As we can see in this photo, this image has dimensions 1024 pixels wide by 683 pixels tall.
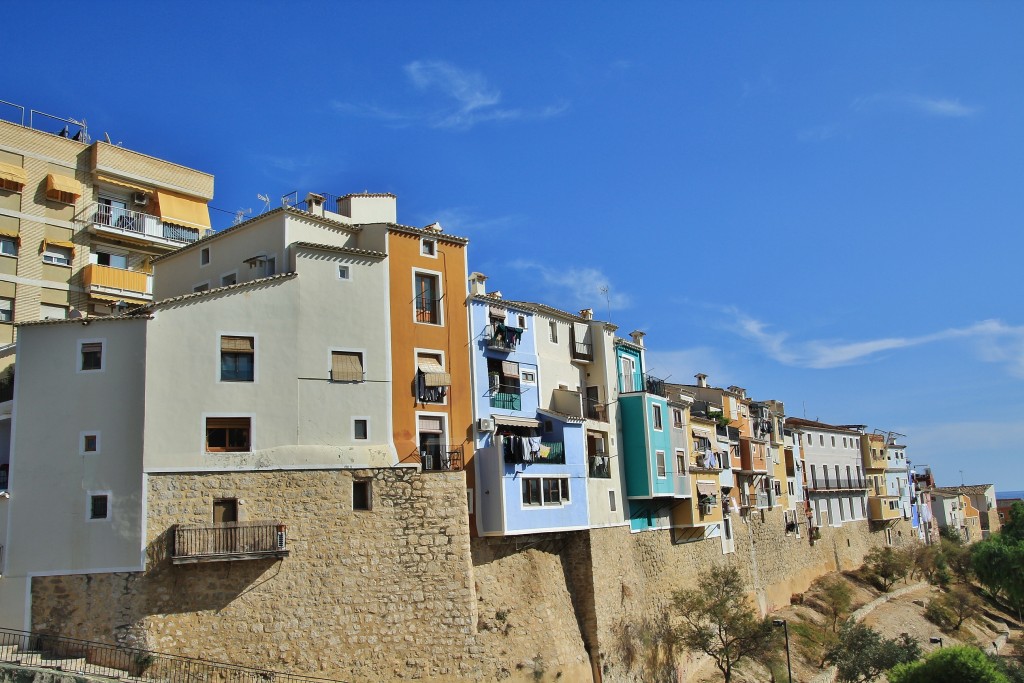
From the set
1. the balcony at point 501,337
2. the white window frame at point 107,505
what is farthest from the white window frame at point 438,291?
the white window frame at point 107,505

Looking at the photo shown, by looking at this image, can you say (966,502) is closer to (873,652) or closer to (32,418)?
(873,652)

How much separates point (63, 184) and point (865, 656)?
43.3 metres

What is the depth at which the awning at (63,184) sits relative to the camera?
130ft

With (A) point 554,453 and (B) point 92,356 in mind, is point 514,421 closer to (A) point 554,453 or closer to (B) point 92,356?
(A) point 554,453

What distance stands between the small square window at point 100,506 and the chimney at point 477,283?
14882 millimetres

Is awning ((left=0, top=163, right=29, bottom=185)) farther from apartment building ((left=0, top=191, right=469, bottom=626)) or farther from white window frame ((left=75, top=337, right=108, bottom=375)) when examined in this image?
white window frame ((left=75, top=337, right=108, bottom=375))

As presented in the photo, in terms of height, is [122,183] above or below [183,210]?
above

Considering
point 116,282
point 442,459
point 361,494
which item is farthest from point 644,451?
point 116,282

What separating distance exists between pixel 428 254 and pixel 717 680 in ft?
77.2

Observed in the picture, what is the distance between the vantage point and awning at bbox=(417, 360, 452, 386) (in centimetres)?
3128

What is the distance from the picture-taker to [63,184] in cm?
3984

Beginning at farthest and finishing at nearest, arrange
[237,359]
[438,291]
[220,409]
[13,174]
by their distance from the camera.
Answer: [13,174]
[438,291]
[237,359]
[220,409]

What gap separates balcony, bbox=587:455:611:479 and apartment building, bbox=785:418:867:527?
36.6 m

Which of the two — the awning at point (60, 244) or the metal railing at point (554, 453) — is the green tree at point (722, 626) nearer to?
the metal railing at point (554, 453)
